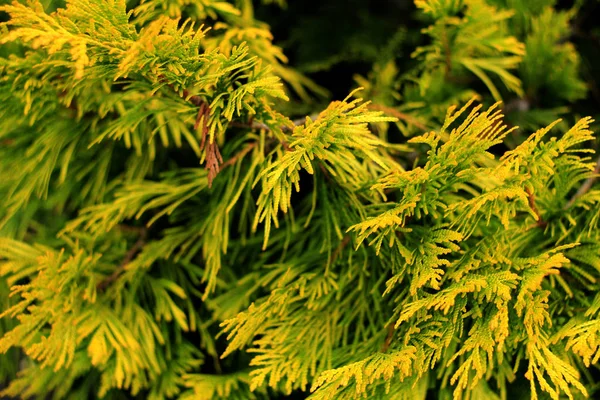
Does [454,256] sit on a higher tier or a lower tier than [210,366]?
higher

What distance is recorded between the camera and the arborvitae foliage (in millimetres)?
745

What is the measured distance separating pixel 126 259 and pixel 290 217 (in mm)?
371

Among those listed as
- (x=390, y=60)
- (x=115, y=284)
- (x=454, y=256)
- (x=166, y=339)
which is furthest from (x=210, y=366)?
(x=390, y=60)

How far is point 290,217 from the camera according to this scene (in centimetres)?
101

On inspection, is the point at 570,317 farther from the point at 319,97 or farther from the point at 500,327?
the point at 319,97

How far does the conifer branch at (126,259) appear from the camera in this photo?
1.05 meters

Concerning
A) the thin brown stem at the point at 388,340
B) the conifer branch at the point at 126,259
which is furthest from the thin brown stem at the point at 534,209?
the conifer branch at the point at 126,259

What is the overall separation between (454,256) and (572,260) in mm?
214

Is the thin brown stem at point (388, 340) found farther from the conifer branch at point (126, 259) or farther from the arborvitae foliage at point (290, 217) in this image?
the conifer branch at point (126, 259)

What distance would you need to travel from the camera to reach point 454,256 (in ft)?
2.92

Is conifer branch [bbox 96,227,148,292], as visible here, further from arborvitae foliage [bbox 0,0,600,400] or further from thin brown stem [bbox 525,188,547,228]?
thin brown stem [bbox 525,188,547,228]

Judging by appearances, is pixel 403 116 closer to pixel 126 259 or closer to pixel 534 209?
pixel 534 209

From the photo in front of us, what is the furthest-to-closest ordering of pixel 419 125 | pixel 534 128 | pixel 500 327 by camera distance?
pixel 534 128 < pixel 419 125 < pixel 500 327

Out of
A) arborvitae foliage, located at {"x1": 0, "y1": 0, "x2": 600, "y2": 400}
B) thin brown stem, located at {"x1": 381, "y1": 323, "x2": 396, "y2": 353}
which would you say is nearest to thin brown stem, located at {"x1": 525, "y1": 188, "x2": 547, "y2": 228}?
arborvitae foliage, located at {"x1": 0, "y1": 0, "x2": 600, "y2": 400}
